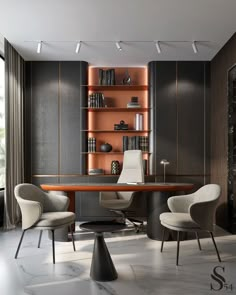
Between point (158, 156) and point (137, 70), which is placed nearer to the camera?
point (158, 156)

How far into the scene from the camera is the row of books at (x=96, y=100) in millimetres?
6043

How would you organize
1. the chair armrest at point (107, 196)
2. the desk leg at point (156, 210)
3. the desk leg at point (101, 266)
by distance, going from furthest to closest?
the chair armrest at point (107, 196) < the desk leg at point (156, 210) < the desk leg at point (101, 266)

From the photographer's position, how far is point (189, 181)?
595cm

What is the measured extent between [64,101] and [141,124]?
1.49m

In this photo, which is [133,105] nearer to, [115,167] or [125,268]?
[115,167]

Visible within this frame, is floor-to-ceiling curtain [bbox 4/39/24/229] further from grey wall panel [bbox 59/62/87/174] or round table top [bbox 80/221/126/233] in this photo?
round table top [bbox 80/221/126/233]

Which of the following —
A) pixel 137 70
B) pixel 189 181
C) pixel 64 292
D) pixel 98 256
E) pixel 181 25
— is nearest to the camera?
pixel 64 292

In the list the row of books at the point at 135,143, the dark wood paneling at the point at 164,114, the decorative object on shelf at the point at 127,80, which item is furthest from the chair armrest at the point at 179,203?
the decorative object on shelf at the point at 127,80

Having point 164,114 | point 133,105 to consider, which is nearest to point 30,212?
point 133,105

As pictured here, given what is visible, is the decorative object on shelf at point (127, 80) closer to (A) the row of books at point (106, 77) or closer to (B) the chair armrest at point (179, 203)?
(A) the row of books at point (106, 77)

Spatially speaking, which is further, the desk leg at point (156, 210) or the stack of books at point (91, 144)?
the stack of books at point (91, 144)

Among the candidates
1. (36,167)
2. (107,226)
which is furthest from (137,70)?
(107,226)

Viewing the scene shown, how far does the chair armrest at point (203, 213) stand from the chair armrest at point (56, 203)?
1.63m

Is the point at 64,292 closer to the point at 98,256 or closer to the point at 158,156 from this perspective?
the point at 98,256
